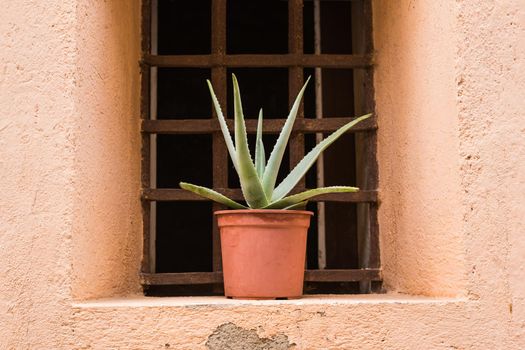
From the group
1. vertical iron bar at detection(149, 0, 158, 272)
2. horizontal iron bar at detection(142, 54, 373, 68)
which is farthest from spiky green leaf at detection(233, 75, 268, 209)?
vertical iron bar at detection(149, 0, 158, 272)

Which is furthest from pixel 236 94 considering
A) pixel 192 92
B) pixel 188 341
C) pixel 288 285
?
pixel 192 92

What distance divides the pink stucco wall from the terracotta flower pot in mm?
147

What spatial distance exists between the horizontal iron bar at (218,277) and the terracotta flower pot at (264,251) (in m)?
0.27

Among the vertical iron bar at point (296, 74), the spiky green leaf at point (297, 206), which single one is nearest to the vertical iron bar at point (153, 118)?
the vertical iron bar at point (296, 74)

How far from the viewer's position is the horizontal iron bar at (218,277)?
6.36ft

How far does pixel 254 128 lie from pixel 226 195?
208 millimetres

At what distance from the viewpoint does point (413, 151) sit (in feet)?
5.80

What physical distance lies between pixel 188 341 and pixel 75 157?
1.47 ft

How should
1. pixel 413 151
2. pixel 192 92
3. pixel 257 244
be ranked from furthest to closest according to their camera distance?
pixel 192 92 < pixel 413 151 < pixel 257 244

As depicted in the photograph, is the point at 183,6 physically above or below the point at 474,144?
above

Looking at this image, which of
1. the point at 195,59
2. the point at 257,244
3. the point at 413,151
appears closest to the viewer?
the point at 257,244

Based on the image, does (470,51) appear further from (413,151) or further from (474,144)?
(413,151)

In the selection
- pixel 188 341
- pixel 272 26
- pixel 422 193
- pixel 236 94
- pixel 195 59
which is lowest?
pixel 188 341

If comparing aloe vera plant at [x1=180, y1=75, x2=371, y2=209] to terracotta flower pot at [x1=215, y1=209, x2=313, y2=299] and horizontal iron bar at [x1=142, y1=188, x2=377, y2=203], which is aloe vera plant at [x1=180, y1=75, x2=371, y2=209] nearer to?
terracotta flower pot at [x1=215, y1=209, x2=313, y2=299]
